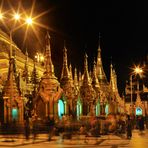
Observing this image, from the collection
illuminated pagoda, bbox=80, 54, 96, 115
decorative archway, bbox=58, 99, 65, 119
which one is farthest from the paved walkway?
illuminated pagoda, bbox=80, 54, 96, 115

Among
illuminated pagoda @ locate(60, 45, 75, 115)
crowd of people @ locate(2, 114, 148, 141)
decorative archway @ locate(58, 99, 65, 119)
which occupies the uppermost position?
illuminated pagoda @ locate(60, 45, 75, 115)

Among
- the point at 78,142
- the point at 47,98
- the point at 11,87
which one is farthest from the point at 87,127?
the point at 11,87

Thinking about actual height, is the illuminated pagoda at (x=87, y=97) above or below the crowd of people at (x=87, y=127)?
above

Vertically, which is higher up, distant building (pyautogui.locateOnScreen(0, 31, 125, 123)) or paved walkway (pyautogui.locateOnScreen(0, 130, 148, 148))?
distant building (pyautogui.locateOnScreen(0, 31, 125, 123))

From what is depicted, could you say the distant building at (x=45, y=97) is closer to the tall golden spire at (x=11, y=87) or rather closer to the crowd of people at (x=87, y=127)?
the tall golden spire at (x=11, y=87)

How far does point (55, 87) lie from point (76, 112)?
7.76 metres

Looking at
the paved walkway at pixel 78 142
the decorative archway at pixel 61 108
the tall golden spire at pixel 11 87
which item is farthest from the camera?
the decorative archway at pixel 61 108

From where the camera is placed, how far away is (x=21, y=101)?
37.1 m

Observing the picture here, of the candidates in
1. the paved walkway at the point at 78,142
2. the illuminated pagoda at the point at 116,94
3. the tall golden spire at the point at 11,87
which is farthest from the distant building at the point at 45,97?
the illuminated pagoda at the point at 116,94

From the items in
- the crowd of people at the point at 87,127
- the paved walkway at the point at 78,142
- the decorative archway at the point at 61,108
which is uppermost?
the decorative archway at the point at 61,108

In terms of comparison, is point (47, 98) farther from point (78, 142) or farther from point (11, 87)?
point (78, 142)

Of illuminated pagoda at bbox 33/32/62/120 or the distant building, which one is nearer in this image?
the distant building

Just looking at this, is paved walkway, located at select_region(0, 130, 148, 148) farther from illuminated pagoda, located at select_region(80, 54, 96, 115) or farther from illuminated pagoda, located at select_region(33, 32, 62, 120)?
illuminated pagoda, located at select_region(80, 54, 96, 115)

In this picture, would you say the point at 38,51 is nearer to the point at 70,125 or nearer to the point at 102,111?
the point at 102,111
